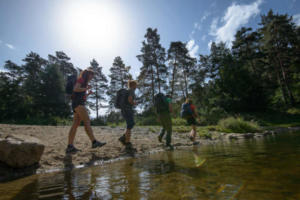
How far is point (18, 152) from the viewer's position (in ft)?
8.99

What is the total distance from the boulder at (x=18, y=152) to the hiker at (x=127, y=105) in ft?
7.29

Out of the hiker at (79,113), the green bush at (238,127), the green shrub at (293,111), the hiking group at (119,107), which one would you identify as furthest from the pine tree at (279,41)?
the hiker at (79,113)

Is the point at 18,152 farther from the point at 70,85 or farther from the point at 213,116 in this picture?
the point at 213,116

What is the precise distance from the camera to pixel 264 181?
4.74 feet

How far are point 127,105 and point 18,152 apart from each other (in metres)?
2.67

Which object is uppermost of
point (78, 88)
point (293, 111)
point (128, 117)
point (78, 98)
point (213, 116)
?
point (78, 88)

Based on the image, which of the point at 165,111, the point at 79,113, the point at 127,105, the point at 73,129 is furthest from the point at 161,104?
the point at 73,129

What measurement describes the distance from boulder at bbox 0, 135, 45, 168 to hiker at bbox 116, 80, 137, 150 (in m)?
2.22

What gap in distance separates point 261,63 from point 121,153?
37.8 metres

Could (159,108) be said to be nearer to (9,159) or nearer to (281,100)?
(9,159)

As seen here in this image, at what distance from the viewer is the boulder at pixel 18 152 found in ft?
8.80

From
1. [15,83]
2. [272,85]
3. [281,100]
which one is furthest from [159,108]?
[272,85]

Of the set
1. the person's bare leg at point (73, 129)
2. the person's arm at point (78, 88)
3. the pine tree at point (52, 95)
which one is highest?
the pine tree at point (52, 95)

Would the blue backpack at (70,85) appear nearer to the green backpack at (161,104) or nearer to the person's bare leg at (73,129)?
the person's bare leg at (73,129)
